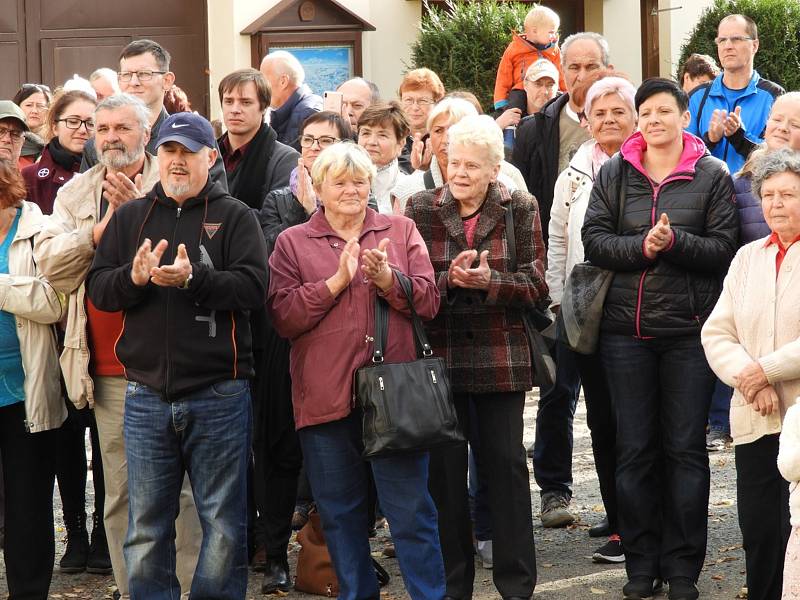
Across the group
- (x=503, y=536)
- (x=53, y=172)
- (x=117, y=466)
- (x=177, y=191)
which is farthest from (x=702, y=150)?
(x=53, y=172)

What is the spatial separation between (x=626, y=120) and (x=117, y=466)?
9.81 ft

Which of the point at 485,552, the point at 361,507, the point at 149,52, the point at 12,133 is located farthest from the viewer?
the point at 12,133

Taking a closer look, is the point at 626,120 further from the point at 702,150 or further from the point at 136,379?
the point at 136,379

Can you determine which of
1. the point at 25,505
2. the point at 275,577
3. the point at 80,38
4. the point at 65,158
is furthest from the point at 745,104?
the point at 80,38

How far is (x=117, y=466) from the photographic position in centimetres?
580

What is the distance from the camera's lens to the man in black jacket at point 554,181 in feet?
24.0

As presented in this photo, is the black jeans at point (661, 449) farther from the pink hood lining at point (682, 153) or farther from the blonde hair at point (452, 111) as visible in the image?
the blonde hair at point (452, 111)

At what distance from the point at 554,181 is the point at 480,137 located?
1.88 meters

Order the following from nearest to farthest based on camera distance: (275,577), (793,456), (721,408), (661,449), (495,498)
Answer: (793,456) < (495,498) < (661,449) < (275,577) < (721,408)

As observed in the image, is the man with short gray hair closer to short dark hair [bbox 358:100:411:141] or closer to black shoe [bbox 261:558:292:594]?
short dark hair [bbox 358:100:411:141]

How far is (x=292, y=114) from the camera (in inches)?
337

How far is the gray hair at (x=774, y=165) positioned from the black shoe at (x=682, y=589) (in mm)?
1738

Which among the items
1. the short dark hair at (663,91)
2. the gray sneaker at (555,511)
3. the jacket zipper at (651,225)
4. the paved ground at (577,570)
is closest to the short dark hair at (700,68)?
the paved ground at (577,570)

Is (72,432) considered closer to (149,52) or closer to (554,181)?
(149,52)
